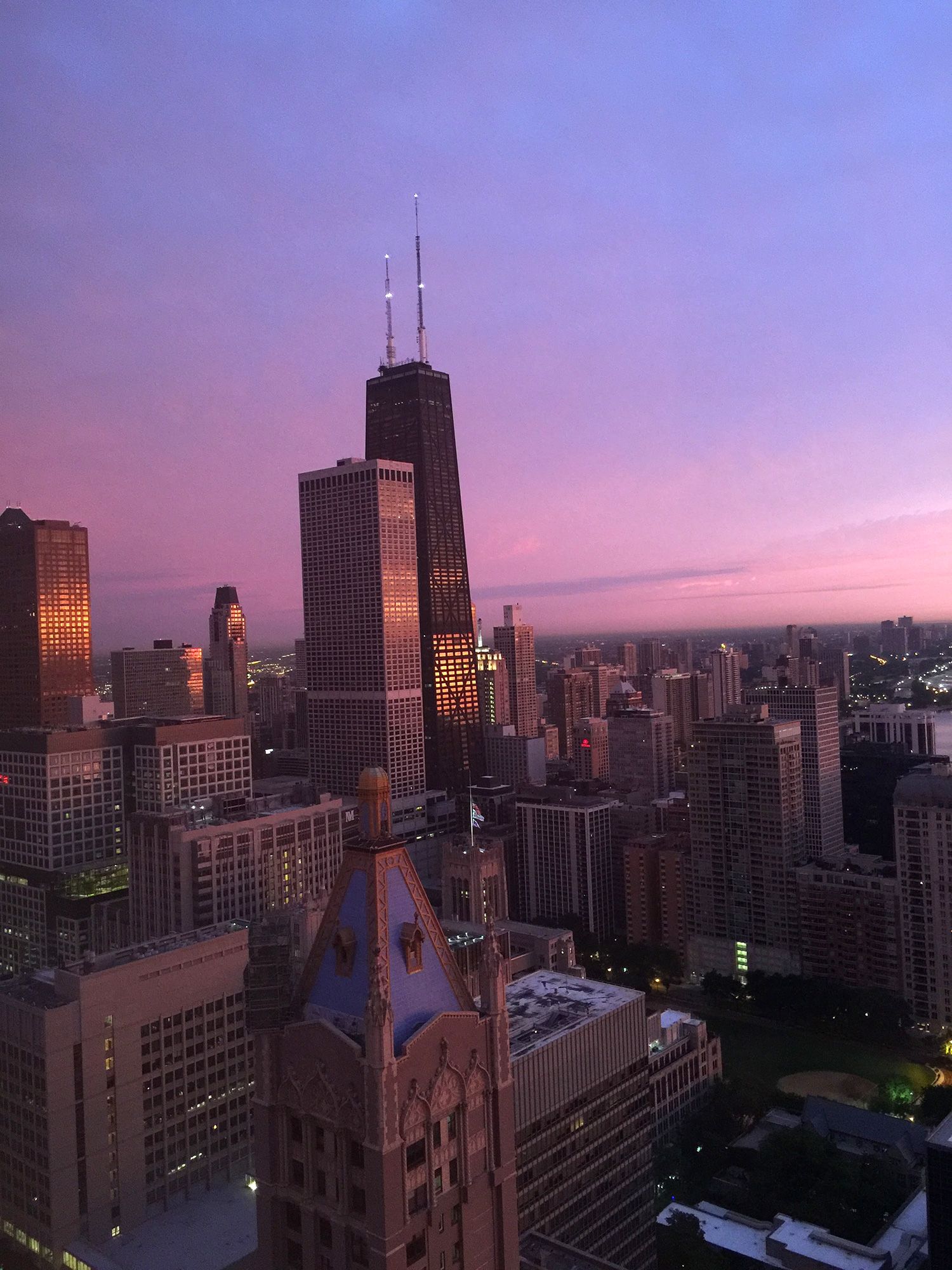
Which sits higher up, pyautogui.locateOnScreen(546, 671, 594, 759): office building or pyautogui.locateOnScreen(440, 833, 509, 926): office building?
pyautogui.locateOnScreen(546, 671, 594, 759): office building

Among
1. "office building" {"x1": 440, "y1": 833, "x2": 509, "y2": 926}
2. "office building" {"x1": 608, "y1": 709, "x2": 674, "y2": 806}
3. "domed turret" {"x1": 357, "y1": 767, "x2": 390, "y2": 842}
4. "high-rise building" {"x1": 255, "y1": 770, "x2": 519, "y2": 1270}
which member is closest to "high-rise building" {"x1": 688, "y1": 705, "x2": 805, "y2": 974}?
"office building" {"x1": 440, "y1": 833, "x2": 509, "y2": 926}

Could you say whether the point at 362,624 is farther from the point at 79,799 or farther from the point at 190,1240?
the point at 190,1240

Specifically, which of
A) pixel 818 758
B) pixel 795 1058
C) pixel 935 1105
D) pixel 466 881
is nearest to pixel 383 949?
pixel 935 1105

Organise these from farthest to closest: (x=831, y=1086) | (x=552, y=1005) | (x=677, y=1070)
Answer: (x=831, y=1086) < (x=677, y=1070) < (x=552, y=1005)

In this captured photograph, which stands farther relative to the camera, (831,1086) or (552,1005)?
(831,1086)

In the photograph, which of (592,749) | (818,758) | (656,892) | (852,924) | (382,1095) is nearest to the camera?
(382,1095)

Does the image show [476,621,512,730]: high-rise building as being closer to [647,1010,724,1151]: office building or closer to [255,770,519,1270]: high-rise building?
[647,1010,724,1151]: office building
